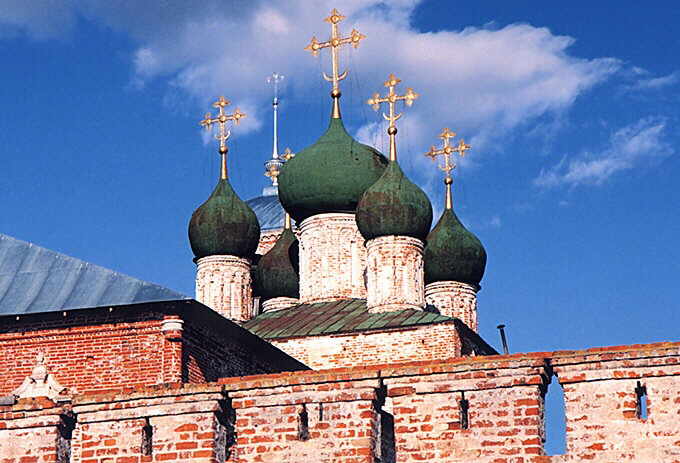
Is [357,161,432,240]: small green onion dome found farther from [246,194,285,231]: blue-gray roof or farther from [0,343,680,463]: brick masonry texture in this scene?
[0,343,680,463]: brick masonry texture

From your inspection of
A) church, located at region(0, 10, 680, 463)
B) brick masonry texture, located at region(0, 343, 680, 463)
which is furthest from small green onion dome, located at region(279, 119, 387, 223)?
brick masonry texture, located at region(0, 343, 680, 463)

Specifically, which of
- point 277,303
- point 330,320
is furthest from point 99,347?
point 277,303

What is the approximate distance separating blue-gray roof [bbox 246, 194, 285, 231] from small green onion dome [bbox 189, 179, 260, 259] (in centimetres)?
609

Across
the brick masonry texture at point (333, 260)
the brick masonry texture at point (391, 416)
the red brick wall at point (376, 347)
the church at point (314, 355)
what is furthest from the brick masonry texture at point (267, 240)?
the brick masonry texture at point (391, 416)

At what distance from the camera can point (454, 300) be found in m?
27.2

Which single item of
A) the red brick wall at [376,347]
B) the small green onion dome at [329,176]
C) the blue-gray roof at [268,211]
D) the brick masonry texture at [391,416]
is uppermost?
the blue-gray roof at [268,211]

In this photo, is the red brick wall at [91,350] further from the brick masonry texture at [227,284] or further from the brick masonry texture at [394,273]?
the brick masonry texture at [227,284]

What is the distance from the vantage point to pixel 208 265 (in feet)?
86.0

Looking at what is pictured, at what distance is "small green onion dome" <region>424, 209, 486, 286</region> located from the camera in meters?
27.3

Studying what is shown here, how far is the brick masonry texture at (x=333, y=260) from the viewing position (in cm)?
2572

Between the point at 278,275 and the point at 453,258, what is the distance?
3043 millimetres

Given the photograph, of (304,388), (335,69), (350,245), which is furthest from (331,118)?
(304,388)

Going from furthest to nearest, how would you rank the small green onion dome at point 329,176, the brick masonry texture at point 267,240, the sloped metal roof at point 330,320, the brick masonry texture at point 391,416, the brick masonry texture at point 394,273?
the brick masonry texture at point 267,240 < the small green onion dome at point 329,176 < the brick masonry texture at point 394,273 < the sloped metal roof at point 330,320 < the brick masonry texture at point 391,416

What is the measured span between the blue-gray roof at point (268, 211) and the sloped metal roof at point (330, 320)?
7.17 metres
